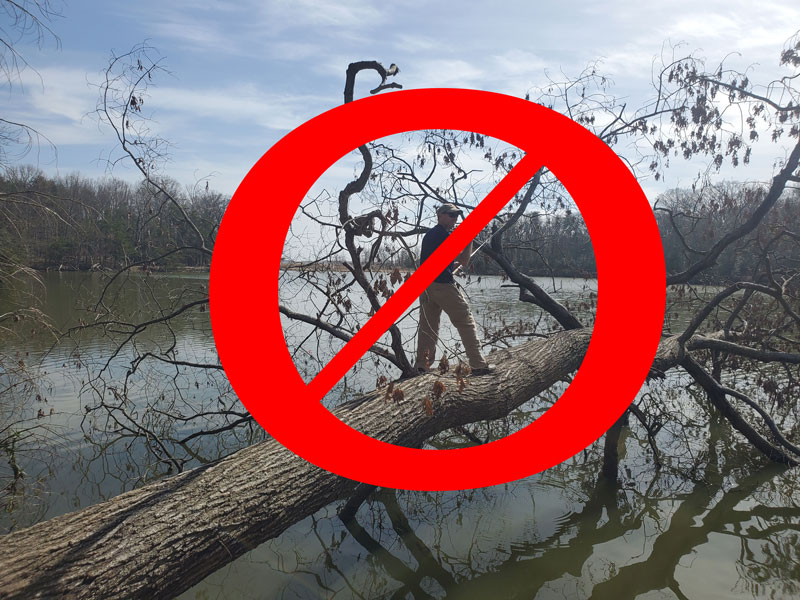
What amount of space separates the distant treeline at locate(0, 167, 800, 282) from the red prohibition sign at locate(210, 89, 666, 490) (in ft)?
0.51

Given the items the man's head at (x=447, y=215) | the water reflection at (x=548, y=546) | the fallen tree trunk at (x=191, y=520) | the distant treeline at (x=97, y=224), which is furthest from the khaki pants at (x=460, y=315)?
the distant treeline at (x=97, y=224)

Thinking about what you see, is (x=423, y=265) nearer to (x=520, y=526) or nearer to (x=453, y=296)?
(x=453, y=296)

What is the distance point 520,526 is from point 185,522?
308 cm

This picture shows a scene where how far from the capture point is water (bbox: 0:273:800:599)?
4000mm

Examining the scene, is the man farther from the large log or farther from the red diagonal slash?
the red diagonal slash

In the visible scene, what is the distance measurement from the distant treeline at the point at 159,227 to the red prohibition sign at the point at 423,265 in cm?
16

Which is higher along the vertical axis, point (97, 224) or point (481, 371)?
point (97, 224)

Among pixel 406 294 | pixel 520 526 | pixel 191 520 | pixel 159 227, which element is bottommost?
pixel 520 526

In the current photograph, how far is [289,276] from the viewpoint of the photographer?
564cm

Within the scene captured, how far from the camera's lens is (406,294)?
3617 mm

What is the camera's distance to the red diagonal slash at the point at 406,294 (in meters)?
3.62

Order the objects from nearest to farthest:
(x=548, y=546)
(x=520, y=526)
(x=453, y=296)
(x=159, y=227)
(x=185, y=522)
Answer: (x=185, y=522) → (x=548, y=546) → (x=453, y=296) → (x=520, y=526) → (x=159, y=227)

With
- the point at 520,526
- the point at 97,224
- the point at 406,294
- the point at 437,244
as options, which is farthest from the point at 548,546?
the point at 97,224

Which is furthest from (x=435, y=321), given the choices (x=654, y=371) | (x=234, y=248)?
(x=654, y=371)
